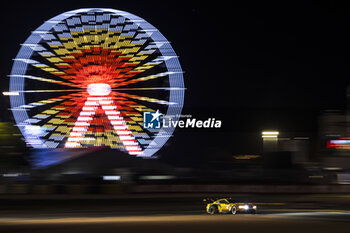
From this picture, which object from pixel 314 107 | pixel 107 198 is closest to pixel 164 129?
pixel 107 198

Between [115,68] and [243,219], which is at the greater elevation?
[115,68]

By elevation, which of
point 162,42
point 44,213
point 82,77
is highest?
point 162,42

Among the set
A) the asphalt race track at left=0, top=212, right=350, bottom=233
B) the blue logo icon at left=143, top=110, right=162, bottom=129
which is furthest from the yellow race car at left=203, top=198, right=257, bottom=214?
the blue logo icon at left=143, top=110, right=162, bottom=129

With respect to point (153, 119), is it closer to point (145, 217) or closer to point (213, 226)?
point (145, 217)

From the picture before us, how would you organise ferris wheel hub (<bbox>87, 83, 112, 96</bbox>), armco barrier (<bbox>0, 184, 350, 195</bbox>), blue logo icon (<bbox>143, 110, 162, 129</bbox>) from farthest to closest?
blue logo icon (<bbox>143, 110, 162, 129</bbox>) → ferris wheel hub (<bbox>87, 83, 112, 96</bbox>) → armco barrier (<bbox>0, 184, 350, 195</bbox>)

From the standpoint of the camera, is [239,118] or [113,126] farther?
[239,118]

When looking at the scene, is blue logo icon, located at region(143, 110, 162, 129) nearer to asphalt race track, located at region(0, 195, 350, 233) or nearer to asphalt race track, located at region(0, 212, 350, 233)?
asphalt race track, located at region(0, 195, 350, 233)

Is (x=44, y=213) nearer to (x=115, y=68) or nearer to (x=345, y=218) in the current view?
(x=345, y=218)

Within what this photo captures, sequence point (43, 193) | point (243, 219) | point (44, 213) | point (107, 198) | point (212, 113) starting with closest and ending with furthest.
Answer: point (243, 219), point (44, 213), point (107, 198), point (43, 193), point (212, 113)

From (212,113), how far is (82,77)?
111ft

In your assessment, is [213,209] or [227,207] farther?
[213,209]

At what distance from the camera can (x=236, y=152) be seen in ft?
194

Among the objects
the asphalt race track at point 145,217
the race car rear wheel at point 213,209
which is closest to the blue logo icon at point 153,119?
the asphalt race track at point 145,217

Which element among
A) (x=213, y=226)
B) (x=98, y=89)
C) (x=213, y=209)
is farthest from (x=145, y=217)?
(x=98, y=89)
